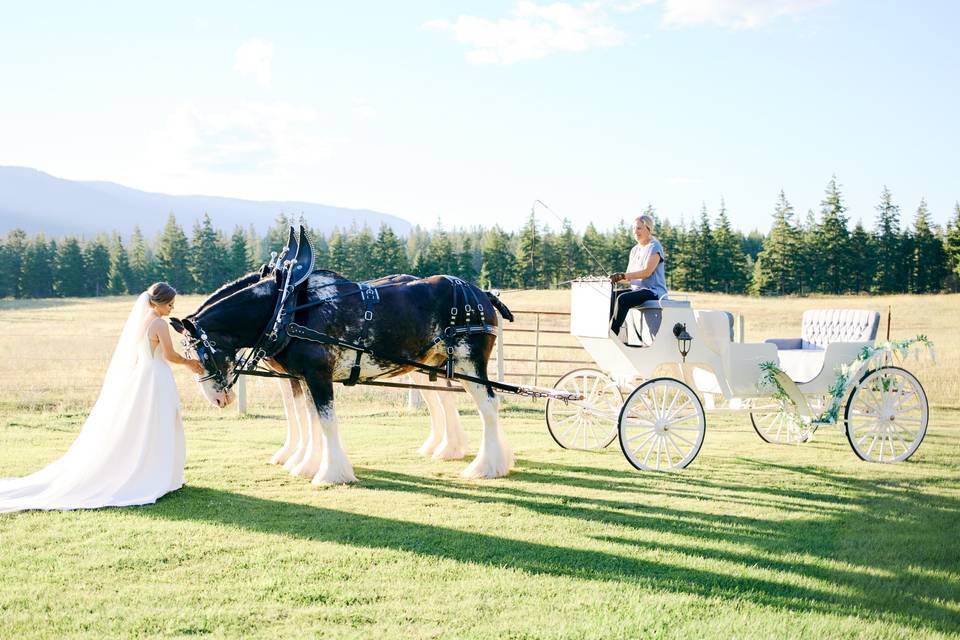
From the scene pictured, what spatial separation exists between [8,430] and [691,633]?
11235 mm

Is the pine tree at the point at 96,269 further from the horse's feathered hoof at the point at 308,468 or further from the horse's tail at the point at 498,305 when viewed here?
the horse's tail at the point at 498,305

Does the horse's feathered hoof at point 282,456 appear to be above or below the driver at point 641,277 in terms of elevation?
below

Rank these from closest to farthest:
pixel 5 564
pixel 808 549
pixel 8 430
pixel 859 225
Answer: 1. pixel 5 564
2. pixel 808 549
3. pixel 8 430
4. pixel 859 225

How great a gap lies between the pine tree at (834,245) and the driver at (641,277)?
6086cm

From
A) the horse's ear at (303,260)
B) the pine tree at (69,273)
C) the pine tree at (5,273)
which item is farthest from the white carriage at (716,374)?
the pine tree at (69,273)

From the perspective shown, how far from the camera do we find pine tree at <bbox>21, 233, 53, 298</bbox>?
83.1 m

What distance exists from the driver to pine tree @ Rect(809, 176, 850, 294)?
60.9 meters

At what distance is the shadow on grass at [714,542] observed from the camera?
532cm

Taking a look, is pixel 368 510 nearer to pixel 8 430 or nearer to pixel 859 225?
pixel 8 430

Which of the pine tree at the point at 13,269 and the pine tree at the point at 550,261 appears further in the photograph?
the pine tree at the point at 13,269

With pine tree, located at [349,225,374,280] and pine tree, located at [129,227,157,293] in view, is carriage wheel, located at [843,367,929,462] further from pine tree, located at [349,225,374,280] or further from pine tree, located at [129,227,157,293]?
pine tree, located at [129,227,157,293]

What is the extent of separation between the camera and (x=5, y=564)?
18.5 ft

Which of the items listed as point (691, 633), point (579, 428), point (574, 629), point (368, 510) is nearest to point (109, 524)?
point (368, 510)

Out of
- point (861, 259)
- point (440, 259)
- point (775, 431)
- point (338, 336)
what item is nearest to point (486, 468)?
point (338, 336)
